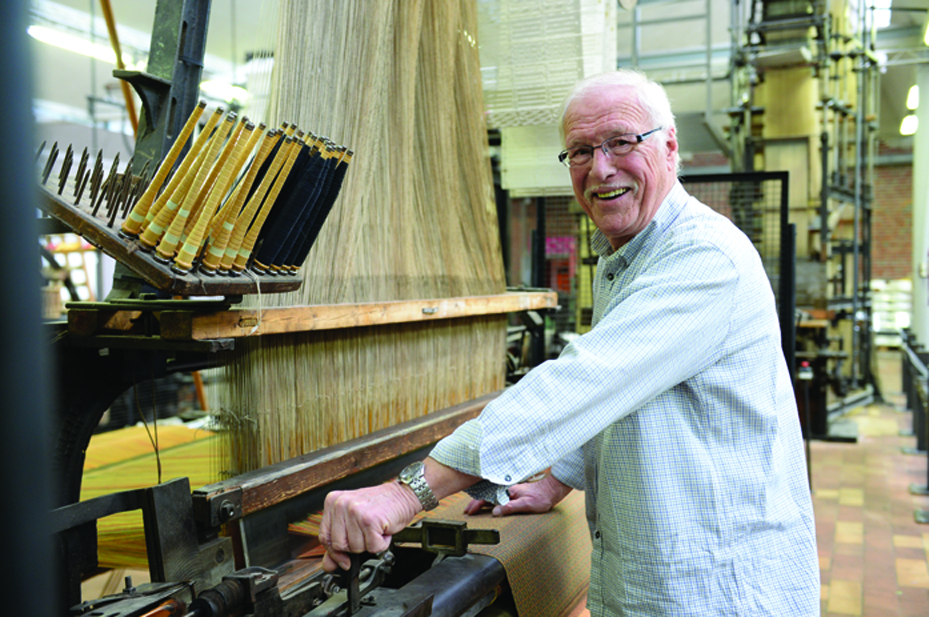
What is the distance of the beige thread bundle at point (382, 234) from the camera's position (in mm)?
1417

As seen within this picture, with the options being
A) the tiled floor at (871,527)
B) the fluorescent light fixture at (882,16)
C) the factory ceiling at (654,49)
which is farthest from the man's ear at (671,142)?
the fluorescent light fixture at (882,16)

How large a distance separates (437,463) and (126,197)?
2.11 ft

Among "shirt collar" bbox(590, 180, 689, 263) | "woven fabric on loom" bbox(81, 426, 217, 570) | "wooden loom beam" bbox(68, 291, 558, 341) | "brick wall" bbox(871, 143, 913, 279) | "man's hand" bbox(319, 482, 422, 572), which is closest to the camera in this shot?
"man's hand" bbox(319, 482, 422, 572)

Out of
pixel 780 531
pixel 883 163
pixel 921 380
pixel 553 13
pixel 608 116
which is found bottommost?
pixel 921 380

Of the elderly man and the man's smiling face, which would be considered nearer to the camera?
the elderly man

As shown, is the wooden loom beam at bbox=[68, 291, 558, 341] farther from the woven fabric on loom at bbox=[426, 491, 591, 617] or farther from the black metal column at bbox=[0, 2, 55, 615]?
the black metal column at bbox=[0, 2, 55, 615]

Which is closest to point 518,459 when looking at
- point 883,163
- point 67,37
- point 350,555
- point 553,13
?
point 350,555

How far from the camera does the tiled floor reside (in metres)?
3.29

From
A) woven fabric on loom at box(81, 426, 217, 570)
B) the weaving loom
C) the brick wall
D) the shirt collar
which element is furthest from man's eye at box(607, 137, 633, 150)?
the brick wall

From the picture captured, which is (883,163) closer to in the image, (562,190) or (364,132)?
(562,190)

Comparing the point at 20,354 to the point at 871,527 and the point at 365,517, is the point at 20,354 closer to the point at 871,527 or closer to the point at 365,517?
the point at 365,517

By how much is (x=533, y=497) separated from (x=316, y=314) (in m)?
0.63

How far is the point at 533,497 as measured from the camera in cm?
156

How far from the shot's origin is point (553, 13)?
8.13ft
